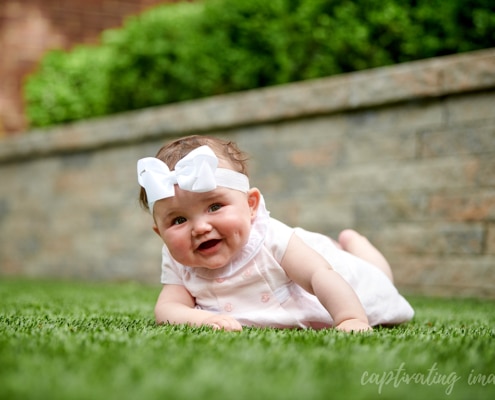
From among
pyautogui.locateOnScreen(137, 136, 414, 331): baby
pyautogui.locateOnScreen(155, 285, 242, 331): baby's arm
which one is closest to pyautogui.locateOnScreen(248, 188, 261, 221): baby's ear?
pyautogui.locateOnScreen(137, 136, 414, 331): baby

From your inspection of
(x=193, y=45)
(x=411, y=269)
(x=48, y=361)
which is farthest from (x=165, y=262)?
(x=193, y=45)

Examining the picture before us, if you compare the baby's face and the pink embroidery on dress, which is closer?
the baby's face

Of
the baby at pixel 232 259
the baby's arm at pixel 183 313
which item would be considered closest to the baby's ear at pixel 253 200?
the baby at pixel 232 259

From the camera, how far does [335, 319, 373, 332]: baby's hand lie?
6.20 ft

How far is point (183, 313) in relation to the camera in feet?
6.94

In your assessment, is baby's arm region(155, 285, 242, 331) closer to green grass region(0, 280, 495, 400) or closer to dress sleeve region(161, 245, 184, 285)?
dress sleeve region(161, 245, 184, 285)

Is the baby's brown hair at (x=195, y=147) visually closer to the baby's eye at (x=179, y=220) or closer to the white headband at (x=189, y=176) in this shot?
the white headband at (x=189, y=176)

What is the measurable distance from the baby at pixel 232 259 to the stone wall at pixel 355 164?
1563mm

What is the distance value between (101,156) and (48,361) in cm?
493

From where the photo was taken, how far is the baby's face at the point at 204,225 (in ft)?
6.53

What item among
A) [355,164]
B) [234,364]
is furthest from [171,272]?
[355,164]

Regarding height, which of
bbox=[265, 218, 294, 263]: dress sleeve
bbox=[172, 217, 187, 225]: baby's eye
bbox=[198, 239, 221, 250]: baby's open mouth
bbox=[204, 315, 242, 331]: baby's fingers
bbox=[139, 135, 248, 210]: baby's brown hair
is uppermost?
bbox=[139, 135, 248, 210]: baby's brown hair

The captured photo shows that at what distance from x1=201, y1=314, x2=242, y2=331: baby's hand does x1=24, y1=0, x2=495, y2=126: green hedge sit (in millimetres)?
2826

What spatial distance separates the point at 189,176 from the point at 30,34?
7.82m
